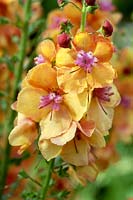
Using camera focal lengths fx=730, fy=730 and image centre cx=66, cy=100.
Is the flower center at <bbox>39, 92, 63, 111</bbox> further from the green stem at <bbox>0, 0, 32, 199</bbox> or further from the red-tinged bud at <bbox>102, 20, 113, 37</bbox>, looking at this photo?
the green stem at <bbox>0, 0, 32, 199</bbox>

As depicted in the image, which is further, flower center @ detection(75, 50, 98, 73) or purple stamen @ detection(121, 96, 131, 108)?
purple stamen @ detection(121, 96, 131, 108)

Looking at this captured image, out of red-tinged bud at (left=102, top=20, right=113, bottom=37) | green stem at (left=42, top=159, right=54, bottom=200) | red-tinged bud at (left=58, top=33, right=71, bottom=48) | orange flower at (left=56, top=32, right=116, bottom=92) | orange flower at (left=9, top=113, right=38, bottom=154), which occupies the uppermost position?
red-tinged bud at (left=102, top=20, right=113, bottom=37)

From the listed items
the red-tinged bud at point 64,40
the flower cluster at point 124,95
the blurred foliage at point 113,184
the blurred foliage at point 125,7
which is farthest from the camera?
the blurred foliage at point 125,7

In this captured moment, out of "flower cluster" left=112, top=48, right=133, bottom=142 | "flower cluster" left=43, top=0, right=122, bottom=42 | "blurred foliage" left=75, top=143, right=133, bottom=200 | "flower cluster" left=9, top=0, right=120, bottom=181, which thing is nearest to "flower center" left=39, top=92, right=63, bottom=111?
"flower cluster" left=9, top=0, right=120, bottom=181

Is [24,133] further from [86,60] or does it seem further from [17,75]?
[17,75]

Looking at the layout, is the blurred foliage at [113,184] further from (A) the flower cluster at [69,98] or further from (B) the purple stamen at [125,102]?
(A) the flower cluster at [69,98]

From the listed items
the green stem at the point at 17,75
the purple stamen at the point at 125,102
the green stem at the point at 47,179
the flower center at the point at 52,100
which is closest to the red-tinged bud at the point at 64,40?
the flower center at the point at 52,100

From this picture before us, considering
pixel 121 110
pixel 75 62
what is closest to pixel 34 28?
pixel 75 62

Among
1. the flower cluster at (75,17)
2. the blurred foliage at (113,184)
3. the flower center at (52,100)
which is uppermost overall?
the flower cluster at (75,17)

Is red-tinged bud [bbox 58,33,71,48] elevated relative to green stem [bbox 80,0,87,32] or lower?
lower
